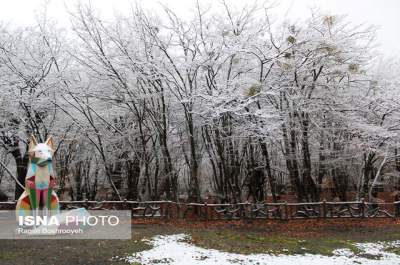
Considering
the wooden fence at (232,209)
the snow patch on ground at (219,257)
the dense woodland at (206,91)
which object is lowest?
the snow patch on ground at (219,257)

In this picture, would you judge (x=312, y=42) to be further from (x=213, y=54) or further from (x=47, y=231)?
(x=47, y=231)

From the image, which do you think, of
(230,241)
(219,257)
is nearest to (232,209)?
(230,241)

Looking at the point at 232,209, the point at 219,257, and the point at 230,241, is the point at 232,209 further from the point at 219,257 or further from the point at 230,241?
the point at 219,257

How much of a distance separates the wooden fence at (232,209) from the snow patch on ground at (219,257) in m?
4.54

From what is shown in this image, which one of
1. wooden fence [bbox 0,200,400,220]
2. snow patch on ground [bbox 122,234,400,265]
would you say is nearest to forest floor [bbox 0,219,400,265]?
snow patch on ground [bbox 122,234,400,265]

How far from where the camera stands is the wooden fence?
14656 millimetres

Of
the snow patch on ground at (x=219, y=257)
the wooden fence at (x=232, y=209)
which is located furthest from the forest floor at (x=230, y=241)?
the wooden fence at (x=232, y=209)

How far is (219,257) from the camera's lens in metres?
8.82

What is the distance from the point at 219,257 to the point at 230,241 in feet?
6.44

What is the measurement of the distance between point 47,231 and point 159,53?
30.0ft

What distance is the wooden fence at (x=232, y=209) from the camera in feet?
48.1

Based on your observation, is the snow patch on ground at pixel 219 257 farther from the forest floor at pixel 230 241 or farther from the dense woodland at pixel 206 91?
the dense woodland at pixel 206 91

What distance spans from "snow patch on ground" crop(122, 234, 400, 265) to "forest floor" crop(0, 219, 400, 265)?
7.2 inches

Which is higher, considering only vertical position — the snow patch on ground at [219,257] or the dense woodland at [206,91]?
the dense woodland at [206,91]
